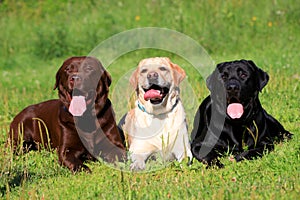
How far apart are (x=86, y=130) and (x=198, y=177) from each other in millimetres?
1563

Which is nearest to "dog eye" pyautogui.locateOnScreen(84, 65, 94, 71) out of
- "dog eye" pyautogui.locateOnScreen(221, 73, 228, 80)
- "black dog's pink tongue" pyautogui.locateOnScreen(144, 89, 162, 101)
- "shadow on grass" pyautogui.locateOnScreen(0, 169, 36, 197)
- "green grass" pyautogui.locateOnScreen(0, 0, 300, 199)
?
"black dog's pink tongue" pyautogui.locateOnScreen(144, 89, 162, 101)

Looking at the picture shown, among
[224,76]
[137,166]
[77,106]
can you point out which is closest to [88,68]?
[77,106]

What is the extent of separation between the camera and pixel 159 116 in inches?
238

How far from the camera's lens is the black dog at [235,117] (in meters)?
5.86

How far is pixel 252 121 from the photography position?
237 inches

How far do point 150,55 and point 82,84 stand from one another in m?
6.88

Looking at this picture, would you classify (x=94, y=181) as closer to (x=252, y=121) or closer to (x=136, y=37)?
(x=252, y=121)

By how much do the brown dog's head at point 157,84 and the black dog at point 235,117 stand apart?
42 cm

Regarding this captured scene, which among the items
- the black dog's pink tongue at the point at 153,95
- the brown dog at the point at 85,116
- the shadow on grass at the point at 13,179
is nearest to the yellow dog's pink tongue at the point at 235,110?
the black dog's pink tongue at the point at 153,95

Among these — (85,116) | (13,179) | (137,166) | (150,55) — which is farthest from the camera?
(150,55)

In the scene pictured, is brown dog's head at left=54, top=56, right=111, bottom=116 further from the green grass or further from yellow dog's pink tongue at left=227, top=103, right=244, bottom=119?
yellow dog's pink tongue at left=227, top=103, right=244, bottom=119

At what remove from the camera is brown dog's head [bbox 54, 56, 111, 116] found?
602cm

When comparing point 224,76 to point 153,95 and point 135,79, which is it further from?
point 135,79

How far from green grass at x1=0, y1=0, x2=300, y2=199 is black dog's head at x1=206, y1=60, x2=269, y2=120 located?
0.53 metres
